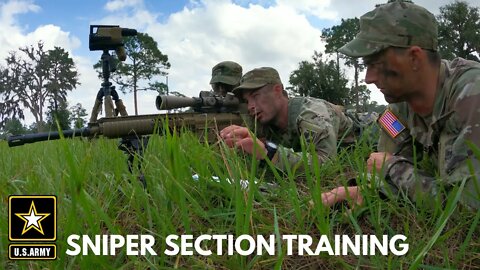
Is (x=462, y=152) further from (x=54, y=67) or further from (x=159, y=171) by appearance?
(x=54, y=67)

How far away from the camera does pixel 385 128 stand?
9.07ft

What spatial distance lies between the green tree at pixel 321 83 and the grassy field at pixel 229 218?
2342 centimetres

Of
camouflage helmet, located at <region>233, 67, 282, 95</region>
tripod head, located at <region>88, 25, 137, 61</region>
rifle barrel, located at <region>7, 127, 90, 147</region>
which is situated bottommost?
rifle barrel, located at <region>7, 127, 90, 147</region>

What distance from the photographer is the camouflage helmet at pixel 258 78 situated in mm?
4113

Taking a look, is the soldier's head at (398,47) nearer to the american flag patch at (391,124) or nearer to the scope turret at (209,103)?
the american flag patch at (391,124)

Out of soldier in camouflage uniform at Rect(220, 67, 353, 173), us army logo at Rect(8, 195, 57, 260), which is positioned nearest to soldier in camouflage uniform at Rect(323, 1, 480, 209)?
us army logo at Rect(8, 195, 57, 260)

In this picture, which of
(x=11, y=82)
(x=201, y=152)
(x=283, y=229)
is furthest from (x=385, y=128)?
(x=11, y=82)

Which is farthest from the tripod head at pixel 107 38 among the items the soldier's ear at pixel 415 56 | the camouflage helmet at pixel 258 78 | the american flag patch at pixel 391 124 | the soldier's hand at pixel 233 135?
the soldier's ear at pixel 415 56

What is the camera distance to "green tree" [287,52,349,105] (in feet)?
86.0

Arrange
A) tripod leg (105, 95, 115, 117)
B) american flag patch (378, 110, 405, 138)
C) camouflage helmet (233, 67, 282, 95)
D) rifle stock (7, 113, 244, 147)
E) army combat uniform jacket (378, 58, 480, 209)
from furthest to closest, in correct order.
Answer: tripod leg (105, 95, 115, 117) → camouflage helmet (233, 67, 282, 95) → rifle stock (7, 113, 244, 147) → american flag patch (378, 110, 405, 138) → army combat uniform jacket (378, 58, 480, 209)

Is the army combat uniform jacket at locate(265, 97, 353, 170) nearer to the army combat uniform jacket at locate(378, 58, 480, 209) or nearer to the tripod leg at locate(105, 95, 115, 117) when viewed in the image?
the army combat uniform jacket at locate(378, 58, 480, 209)

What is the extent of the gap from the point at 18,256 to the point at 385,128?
2.02 metres

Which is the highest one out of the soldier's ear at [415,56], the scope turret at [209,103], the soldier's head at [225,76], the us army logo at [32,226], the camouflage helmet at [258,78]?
the soldier's head at [225,76]

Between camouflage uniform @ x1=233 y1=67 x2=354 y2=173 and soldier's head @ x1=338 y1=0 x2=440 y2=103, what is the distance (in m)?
1.02
